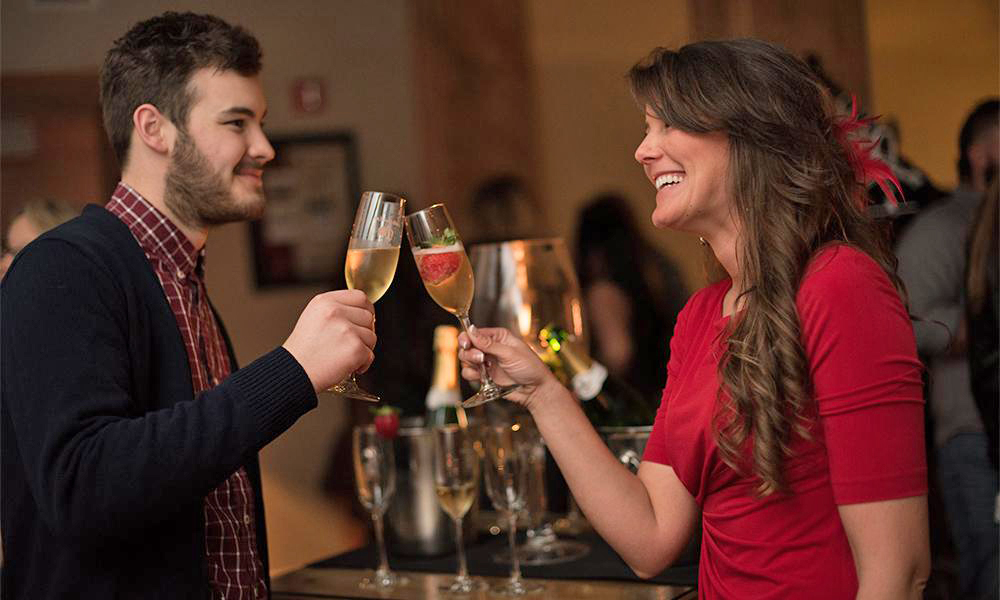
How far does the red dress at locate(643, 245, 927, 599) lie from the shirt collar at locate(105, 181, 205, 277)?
33.5 inches

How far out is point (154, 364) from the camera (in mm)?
1775

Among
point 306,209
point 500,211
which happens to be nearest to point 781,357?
point 500,211

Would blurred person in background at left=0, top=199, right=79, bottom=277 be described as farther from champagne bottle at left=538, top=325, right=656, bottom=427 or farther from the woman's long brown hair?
the woman's long brown hair

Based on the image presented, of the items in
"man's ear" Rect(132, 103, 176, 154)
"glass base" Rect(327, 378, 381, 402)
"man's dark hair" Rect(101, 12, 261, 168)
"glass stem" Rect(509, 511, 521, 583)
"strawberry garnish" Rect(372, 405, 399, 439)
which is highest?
"man's dark hair" Rect(101, 12, 261, 168)

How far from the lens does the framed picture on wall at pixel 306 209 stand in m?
5.56

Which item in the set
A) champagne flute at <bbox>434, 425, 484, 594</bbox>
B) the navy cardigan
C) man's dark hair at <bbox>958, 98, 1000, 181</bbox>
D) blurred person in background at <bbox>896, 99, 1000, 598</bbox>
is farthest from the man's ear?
man's dark hair at <bbox>958, 98, 1000, 181</bbox>

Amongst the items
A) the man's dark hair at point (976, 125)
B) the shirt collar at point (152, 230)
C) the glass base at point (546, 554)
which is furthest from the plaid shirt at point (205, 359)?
the man's dark hair at point (976, 125)

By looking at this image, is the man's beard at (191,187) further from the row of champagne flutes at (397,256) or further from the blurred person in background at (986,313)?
the blurred person in background at (986,313)

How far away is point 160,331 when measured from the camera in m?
1.79

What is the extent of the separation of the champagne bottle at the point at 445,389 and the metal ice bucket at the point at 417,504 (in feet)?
0.27

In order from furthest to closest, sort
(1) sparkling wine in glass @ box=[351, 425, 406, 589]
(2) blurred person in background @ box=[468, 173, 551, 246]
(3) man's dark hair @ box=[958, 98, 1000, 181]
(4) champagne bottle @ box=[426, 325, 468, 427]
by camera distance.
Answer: (2) blurred person in background @ box=[468, 173, 551, 246]
(3) man's dark hair @ box=[958, 98, 1000, 181]
(4) champagne bottle @ box=[426, 325, 468, 427]
(1) sparkling wine in glass @ box=[351, 425, 406, 589]

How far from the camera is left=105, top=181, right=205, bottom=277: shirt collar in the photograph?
192cm

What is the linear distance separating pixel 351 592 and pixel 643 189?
148 inches

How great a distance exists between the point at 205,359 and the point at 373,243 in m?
0.38
